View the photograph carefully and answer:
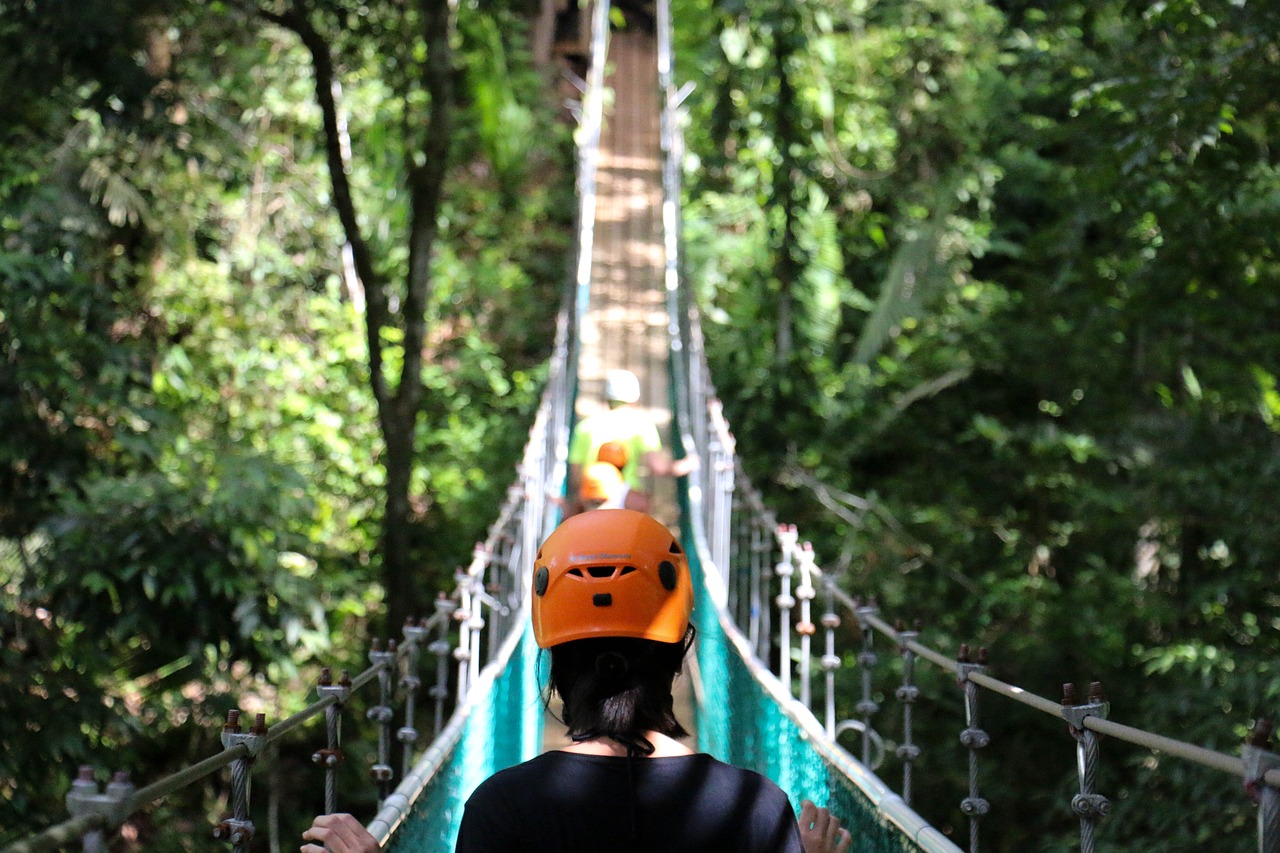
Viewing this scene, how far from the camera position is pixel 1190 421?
4.71m

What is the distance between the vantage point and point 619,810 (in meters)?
0.90

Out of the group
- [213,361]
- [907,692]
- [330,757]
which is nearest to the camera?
[330,757]

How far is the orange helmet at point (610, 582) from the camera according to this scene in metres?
0.96

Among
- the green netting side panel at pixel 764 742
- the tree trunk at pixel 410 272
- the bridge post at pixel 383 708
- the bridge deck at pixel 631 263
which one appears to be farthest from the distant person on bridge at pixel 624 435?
the tree trunk at pixel 410 272

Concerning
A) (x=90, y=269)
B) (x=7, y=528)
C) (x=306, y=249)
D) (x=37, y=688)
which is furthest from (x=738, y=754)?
(x=306, y=249)

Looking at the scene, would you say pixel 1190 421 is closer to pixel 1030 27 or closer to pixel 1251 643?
pixel 1251 643

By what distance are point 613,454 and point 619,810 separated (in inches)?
89.6

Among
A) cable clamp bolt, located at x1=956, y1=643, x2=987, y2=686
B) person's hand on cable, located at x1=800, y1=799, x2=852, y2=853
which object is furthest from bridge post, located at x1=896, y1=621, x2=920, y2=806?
person's hand on cable, located at x1=800, y1=799, x2=852, y2=853

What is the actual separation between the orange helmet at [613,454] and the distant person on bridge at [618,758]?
2.12 metres

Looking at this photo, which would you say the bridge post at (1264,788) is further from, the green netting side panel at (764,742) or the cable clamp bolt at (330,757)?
the cable clamp bolt at (330,757)

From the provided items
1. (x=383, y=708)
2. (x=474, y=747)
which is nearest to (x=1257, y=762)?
(x=383, y=708)

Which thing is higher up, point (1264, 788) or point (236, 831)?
point (1264, 788)

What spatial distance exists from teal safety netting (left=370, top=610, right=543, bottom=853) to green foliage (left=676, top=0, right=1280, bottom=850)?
1.88 meters

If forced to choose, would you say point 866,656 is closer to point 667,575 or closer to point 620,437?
point 667,575
